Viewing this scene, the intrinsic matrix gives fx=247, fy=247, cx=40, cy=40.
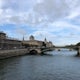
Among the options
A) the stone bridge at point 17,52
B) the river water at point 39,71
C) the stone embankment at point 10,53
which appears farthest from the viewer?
the stone bridge at point 17,52

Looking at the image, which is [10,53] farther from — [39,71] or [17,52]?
[39,71]

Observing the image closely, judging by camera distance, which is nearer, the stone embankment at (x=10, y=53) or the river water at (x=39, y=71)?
the river water at (x=39, y=71)

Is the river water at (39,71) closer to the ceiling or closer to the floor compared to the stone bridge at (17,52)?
closer to the floor

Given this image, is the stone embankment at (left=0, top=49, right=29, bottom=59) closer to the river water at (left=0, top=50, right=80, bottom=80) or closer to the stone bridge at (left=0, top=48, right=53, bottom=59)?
the stone bridge at (left=0, top=48, right=53, bottom=59)

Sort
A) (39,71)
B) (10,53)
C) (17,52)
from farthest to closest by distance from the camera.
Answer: (17,52) → (10,53) → (39,71)

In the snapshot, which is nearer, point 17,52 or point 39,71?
point 39,71

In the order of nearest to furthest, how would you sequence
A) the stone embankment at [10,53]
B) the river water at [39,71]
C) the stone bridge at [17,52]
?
1. the river water at [39,71]
2. the stone embankment at [10,53]
3. the stone bridge at [17,52]

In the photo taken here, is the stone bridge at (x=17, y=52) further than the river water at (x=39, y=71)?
Yes

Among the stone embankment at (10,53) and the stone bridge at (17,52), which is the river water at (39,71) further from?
the stone bridge at (17,52)

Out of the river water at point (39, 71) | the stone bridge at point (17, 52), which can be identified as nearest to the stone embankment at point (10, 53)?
the stone bridge at point (17, 52)

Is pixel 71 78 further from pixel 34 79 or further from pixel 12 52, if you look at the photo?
pixel 12 52

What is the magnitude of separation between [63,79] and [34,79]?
529 cm

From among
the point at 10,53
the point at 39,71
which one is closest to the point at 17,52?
the point at 10,53

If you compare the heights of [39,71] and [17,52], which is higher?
[17,52]
